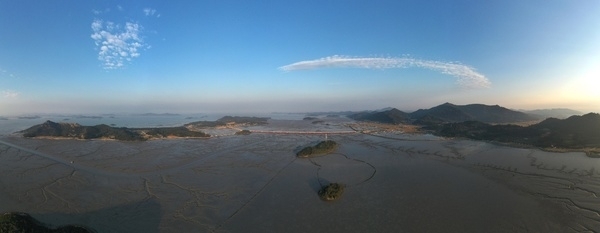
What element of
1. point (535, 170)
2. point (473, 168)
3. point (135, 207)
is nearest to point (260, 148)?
point (135, 207)

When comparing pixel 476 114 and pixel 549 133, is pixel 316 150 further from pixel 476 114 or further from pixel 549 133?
pixel 476 114

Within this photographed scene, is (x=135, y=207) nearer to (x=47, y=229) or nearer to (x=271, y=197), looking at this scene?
(x=47, y=229)

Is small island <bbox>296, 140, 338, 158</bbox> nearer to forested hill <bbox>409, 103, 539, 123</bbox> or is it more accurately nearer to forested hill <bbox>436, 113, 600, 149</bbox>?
forested hill <bbox>436, 113, 600, 149</bbox>

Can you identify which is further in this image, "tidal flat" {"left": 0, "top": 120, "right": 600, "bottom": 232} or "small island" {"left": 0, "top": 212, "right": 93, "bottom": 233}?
"tidal flat" {"left": 0, "top": 120, "right": 600, "bottom": 232}

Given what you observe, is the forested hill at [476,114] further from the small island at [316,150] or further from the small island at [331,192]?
the small island at [331,192]

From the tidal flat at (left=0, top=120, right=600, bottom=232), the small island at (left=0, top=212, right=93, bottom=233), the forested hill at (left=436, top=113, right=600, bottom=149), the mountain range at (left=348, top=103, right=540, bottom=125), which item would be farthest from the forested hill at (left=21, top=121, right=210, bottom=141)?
the mountain range at (left=348, top=103, right=540, bottom=125)

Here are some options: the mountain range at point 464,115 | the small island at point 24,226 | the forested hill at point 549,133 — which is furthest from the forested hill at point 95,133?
the mountain range at point 464,115

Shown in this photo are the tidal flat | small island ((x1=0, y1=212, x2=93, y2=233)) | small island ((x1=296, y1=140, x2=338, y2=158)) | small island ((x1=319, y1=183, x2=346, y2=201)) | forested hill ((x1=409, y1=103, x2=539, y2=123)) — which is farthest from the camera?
forested hill ((x1=409, y1=103, x2=539, y2=123))
